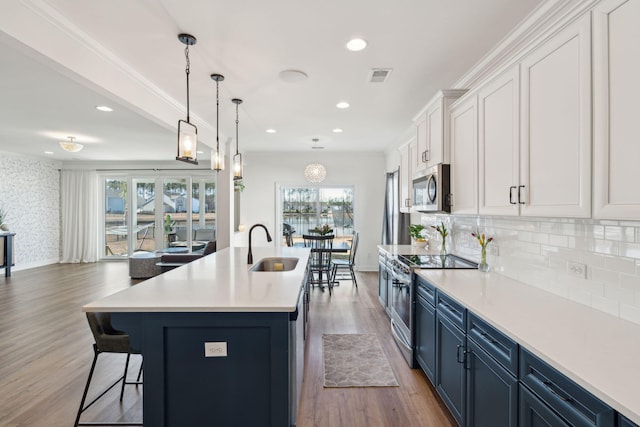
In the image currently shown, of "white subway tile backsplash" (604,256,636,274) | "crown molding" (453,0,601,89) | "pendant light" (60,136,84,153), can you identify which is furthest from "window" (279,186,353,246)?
"white subway tile backsplash" (604,256,636,274)

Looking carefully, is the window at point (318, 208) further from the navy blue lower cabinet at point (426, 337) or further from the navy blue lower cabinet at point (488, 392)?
the navy blue lower cabinet at point (488, 392)

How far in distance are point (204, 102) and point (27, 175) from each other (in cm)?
650

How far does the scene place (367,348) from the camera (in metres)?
3.40

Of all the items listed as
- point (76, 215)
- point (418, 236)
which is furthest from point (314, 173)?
point (76, 215)

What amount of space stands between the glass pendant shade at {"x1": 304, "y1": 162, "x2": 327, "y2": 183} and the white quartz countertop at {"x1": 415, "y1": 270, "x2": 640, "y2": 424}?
4.88m

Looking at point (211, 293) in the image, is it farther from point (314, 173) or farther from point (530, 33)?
point (314, 173)

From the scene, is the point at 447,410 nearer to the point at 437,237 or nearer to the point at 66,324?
the point at 437,237

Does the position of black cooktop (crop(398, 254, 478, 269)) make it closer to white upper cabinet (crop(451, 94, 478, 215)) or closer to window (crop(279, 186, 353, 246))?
white upper cabinet (crop(451, 94, 478, 215))

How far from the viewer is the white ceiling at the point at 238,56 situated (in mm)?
2158

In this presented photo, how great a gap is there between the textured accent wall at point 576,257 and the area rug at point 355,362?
1.29m

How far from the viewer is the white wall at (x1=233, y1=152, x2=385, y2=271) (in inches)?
296

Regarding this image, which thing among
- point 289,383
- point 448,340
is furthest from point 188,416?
point 448,340

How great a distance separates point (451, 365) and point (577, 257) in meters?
0.97

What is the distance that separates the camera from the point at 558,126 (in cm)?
164
